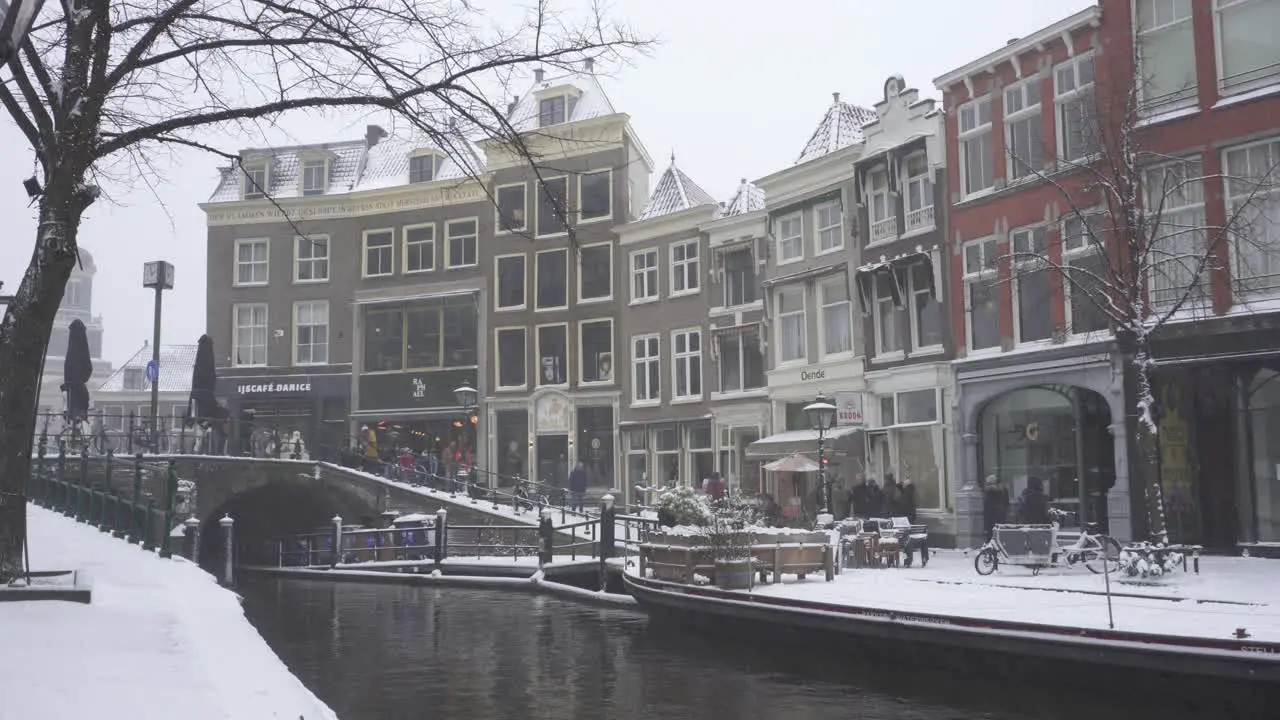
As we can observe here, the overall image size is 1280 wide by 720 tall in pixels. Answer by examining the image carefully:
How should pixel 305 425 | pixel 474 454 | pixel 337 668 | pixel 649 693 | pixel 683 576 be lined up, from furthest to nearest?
pixel 305 425 → pixel 474 454 → pixel 683 576 → pixel 337 668 → pixel 649 693

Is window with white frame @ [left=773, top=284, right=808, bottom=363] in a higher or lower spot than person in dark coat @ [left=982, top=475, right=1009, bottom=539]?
higher

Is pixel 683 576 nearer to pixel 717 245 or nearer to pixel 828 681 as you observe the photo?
pixel 828 681

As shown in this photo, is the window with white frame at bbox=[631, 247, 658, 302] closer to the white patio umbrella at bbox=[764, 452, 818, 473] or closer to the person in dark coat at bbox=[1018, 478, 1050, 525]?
the white patio umbrella at bbox=[764, 452, 818, 473]

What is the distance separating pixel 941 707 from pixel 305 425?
3722cm

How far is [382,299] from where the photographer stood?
143ft

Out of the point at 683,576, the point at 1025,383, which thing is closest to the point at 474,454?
the point at 1025,383

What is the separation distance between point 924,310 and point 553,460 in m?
16.5

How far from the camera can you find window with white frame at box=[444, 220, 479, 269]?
141 ft

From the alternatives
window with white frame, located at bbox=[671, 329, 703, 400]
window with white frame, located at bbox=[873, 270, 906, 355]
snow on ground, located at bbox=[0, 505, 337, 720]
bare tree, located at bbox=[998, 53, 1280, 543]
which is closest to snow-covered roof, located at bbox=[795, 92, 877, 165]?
window with white frame, located at bbox=[873, 270, 906, 355]

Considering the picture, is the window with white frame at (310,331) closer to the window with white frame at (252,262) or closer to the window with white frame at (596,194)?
the window with white frame at (252,262)

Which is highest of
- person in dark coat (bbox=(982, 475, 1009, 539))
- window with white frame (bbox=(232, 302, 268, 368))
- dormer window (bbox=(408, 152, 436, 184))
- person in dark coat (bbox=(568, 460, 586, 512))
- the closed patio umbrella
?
dormer window (bbox=(408, 152, 436, 184))

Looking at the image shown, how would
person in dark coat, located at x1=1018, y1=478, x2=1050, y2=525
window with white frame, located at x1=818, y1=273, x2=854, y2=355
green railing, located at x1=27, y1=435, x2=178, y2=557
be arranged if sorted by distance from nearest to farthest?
green railing, located at x1=27, y1=435, x2=178, y2=557
person in dark coat, located at x1=1018, y1=478, x2=1050, y2=525
window with white frame, located at x1=818, y1=273, x2=854, y2=355

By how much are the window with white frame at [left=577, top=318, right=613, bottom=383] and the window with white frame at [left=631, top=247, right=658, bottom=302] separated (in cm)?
164

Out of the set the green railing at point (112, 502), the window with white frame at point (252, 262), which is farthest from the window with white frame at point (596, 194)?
the green railing at point (112, 502)
